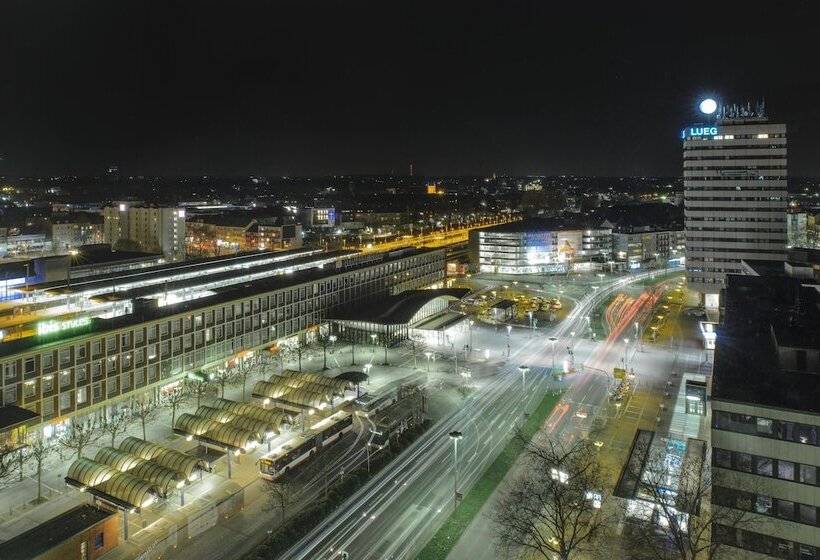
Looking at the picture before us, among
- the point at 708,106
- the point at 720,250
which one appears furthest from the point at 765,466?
the point at 708,106

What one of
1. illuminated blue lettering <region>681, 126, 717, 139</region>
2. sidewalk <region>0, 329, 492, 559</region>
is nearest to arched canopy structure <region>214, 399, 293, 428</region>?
sidewalk <region>0, 329, 492, 559</region>

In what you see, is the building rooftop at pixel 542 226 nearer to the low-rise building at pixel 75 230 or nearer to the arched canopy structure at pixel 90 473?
the low-rise building at pixel 75 230

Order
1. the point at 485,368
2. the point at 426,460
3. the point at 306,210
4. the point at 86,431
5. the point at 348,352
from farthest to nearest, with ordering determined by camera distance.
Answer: the point at 306,210, the point at 348,352, the point at 485,368, the point at 86,431, the point at 426,460

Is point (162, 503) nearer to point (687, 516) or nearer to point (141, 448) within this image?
point (141, 448)

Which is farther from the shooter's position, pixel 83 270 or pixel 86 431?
pixel 83 270

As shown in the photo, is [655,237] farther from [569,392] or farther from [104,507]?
[104,507]

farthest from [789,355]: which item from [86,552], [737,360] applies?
[86,552]

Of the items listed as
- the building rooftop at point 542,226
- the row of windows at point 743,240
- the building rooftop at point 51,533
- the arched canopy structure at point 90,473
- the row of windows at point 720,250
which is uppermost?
the building rooftop at point 542,226

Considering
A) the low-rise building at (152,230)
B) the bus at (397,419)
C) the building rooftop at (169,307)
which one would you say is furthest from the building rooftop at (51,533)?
the low-rise building at (152,230)
